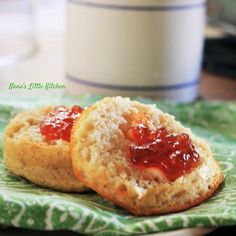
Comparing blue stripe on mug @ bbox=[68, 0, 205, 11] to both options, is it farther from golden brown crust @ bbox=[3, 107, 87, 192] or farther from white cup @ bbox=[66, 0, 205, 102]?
golden brown crust @ bbox=[3, 107, 87, 192]

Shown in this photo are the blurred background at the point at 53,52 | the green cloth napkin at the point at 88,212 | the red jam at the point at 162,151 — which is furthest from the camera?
the blurred background at the point at 53,52

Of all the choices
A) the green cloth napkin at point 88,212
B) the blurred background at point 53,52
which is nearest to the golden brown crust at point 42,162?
the green cloth napkin at point 88,212

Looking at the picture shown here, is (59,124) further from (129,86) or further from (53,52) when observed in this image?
(53,52)

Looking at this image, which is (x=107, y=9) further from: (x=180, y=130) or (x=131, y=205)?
(x=131, y=205)

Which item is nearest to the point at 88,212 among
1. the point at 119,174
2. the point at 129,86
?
the point at 119,174

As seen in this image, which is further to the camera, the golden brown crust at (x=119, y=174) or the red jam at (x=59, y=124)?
the red jam at (x=59, y=124)

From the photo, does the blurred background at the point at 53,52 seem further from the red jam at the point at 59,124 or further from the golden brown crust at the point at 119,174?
the golden brown crust at the point at 119,174
